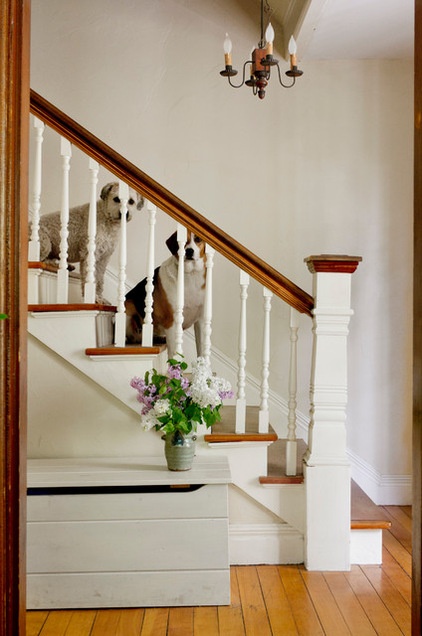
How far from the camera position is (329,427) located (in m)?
2.89

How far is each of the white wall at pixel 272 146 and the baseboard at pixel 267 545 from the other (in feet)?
4.07

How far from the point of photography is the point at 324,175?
13.5 feet

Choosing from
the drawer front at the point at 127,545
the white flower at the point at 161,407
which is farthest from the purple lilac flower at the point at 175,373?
the drawer front at the point at 127,545

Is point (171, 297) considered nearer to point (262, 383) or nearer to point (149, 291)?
point (149, 291)

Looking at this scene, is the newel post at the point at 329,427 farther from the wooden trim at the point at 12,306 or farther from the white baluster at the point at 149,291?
the wooden trim at the point at 12,306

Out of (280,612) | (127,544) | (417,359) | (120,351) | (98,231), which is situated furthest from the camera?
(98,231)

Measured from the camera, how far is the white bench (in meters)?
2.54

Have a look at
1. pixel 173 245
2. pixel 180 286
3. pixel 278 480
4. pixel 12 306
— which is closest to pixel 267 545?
pixel 278 480

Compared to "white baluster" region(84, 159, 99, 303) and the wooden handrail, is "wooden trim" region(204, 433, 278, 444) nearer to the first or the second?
the wooden handrail

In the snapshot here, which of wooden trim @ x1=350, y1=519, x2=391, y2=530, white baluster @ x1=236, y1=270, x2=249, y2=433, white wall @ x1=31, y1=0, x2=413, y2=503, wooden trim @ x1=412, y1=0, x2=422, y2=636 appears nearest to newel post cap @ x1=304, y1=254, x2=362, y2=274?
white baluster @ x1=236, y1=270, x2=249, y2=433

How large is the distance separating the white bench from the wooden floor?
6 centimetres

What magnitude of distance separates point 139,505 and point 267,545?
0.70m

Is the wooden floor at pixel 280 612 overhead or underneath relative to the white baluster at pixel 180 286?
underneath

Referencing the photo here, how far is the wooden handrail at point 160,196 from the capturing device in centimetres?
281
